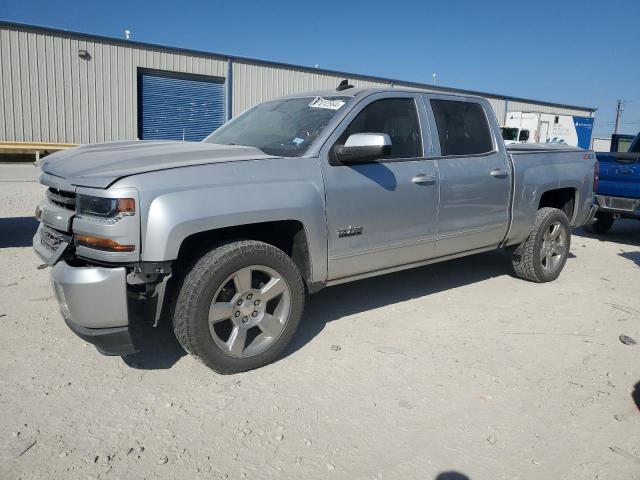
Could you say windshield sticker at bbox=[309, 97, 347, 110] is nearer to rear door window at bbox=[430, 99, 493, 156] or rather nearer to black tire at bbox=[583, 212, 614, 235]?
rear door window at bbox=[430, 99, 493, 156]

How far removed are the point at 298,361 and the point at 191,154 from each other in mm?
1572

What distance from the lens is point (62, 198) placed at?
3.24 meters

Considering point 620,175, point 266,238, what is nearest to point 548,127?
point 620,175

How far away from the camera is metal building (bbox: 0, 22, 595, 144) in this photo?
17.8 m

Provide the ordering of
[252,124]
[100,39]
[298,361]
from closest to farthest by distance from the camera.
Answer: [298,361], [252,124], [100,39]

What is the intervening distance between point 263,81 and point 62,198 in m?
20.7

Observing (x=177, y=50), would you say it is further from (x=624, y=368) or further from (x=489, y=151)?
(x=624, y=368)

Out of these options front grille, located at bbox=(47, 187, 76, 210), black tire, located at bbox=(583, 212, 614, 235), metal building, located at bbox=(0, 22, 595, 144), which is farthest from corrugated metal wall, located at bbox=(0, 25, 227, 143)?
front grille, located at bbox=(47, 187, 76, 210)

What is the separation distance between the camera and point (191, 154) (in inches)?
135

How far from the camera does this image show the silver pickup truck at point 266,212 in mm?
2910

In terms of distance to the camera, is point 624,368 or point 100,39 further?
point 100,39

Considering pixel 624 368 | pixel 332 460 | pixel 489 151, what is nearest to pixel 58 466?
pixel 332 460

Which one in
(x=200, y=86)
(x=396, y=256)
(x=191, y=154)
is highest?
(x=200, y=86)

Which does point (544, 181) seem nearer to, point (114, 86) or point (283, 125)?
point (283, 125)
